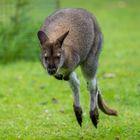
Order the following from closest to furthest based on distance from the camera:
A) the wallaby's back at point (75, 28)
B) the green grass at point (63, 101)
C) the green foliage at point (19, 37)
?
the wallaby's back at point (75, 28) → the green grass at point (63, 101) → the green foliage at point (19, 37)

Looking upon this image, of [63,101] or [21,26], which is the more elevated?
[63,101]

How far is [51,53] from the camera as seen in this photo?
693 centimetres

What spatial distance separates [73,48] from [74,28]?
35cm

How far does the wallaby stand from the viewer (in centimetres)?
699

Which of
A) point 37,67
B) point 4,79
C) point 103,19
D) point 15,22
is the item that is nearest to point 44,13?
point 15,22

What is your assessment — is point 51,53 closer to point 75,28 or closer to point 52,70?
point 52,70

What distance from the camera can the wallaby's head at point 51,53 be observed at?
6841mm

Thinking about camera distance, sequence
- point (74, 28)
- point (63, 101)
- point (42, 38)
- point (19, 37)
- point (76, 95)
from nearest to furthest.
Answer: point (42, 38)
point (74, 28)
point (76, 95)
point (63, 101)
point (19, 37)

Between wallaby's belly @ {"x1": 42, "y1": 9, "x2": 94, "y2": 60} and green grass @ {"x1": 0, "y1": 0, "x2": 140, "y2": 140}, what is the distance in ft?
3.78

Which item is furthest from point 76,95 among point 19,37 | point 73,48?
point 19,37

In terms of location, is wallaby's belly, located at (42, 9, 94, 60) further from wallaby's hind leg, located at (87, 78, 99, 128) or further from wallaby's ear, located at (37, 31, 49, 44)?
wallaby's hind leg, located at (87, 78, 99, 128)

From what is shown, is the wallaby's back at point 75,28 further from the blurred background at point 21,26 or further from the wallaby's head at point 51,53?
the blurred background at point 21,26

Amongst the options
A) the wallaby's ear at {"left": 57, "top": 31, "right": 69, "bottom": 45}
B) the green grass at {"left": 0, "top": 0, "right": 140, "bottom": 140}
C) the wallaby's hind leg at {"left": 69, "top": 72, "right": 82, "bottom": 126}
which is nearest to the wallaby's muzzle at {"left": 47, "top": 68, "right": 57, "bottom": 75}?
the wallaby's ear at {"left": 57, "top": 31, "right": 69, "bottom": 45}

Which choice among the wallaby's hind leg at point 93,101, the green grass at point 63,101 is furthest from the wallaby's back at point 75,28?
the green grass at point 63,101
